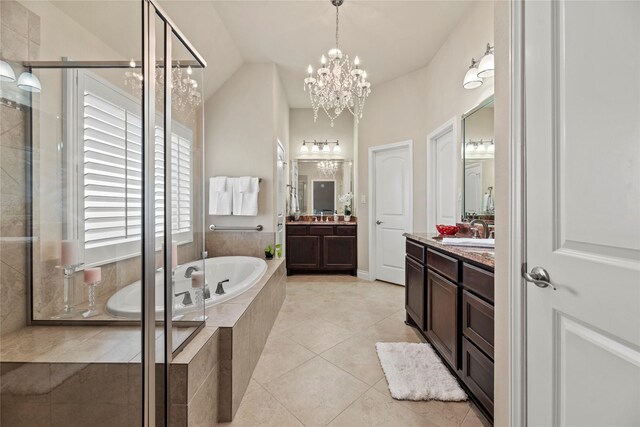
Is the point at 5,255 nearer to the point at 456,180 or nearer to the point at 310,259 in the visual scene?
the point at 456,180

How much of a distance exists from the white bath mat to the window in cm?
154

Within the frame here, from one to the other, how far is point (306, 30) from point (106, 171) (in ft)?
7.92

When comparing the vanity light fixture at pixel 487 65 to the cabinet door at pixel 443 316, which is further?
the vanity light fixture at pixel 487 65

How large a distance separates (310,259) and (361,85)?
2762mm

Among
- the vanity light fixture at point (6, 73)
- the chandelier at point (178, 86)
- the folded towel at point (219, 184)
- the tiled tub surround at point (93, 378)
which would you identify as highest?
the chandelier at point (178, 86)

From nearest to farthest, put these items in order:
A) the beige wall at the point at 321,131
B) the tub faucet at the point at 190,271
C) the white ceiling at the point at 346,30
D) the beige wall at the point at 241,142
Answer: the tub faucet at the point at 190,271 → the white ceiling at the point at 346,30 → the beige wall at the point at 241,142 → the beige wall at the point at 321,131

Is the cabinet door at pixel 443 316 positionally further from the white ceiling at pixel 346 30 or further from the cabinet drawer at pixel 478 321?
the white ceiling at pixel 346 30

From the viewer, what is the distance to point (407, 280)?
2.57 m

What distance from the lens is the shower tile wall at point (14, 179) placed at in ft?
3.23

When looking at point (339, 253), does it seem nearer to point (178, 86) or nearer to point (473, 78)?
point (473, 78)

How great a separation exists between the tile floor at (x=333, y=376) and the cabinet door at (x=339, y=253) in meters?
1.31

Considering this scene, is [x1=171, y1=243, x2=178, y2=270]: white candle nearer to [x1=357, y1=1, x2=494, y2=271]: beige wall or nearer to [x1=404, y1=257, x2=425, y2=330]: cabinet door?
[x1=404, y1=257, x2=425, y2=330]: cabinet door

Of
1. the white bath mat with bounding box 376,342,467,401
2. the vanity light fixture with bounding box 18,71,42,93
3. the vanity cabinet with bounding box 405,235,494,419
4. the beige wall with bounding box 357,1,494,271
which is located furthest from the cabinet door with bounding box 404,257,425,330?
the vanity light fixture with bounding box 18,71,42,93

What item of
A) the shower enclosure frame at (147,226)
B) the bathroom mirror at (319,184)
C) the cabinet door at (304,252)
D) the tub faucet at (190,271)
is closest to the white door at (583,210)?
the shower enclosure frame at (147,226)
